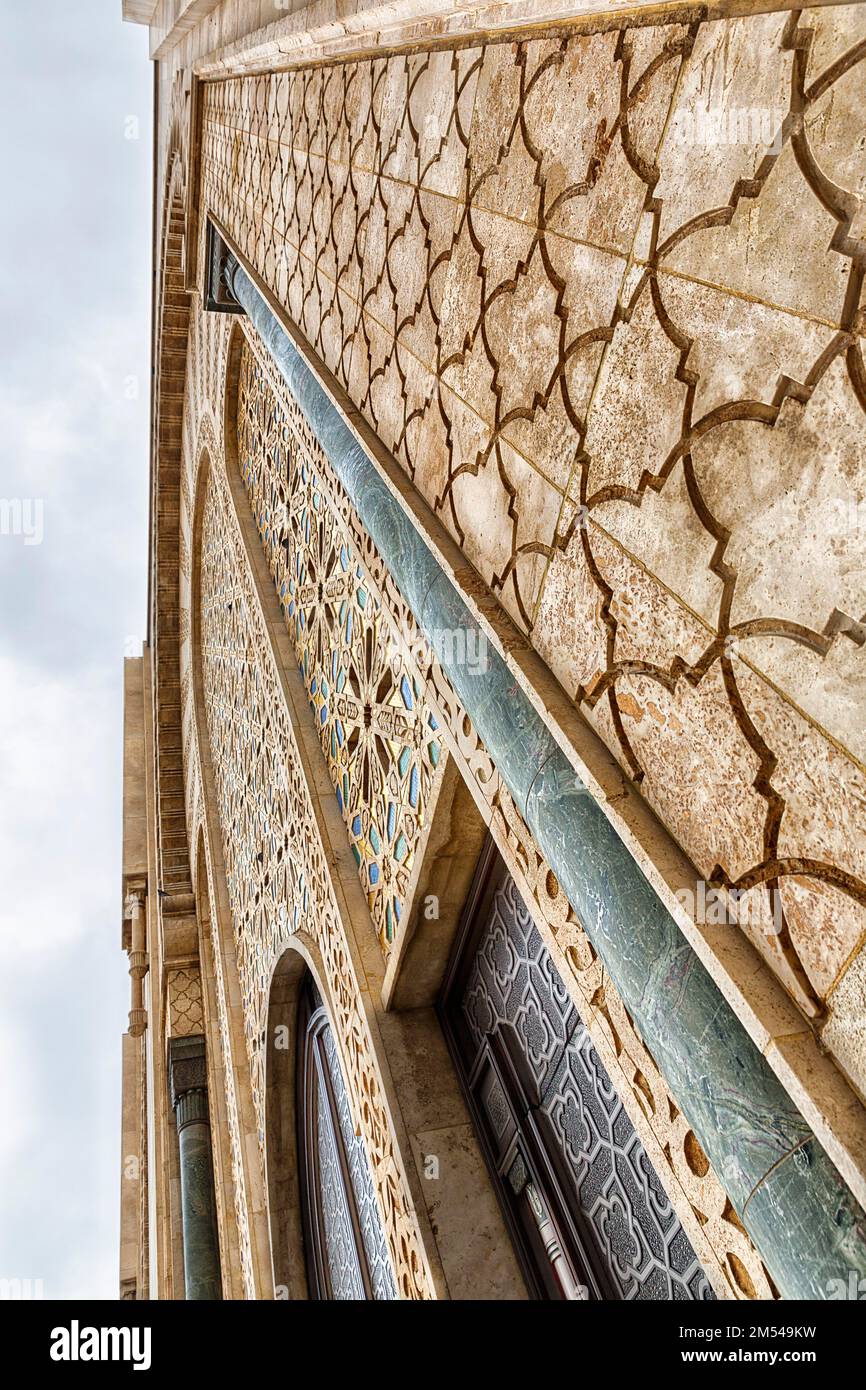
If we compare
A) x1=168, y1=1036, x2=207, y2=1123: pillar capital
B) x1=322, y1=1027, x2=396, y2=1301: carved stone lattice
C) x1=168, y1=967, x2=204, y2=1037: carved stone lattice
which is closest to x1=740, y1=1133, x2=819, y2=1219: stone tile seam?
x1=322, y1=1027, x2=396, y2=1301: carved stone lattice

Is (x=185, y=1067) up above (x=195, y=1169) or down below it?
above

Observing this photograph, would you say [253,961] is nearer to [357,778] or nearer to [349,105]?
[357,778]

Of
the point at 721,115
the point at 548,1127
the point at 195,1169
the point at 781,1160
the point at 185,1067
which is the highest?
the point at 721,115

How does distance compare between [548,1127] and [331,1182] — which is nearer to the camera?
[548,1127]

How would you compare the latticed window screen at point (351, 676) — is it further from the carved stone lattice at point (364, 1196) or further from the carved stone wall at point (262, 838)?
the carved stone lattice at point (364, 1196)

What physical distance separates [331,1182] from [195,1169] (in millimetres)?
1878

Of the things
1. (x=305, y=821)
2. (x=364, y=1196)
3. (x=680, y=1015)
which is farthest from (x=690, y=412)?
(x=364, y=1196)

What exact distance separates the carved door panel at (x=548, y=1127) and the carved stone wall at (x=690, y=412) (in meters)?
0.76

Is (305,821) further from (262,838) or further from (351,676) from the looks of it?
(262,838)

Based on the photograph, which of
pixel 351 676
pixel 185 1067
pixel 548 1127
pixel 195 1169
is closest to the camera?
pixel 548 1127

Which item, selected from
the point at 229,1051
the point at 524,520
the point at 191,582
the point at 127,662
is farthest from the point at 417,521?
the point at 127,662

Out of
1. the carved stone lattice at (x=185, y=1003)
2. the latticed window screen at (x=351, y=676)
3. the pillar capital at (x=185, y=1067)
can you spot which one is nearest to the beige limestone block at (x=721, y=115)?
the latticed window screen at (x=351, y=676)

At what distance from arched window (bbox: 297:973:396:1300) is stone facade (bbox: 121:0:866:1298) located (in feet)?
0.81

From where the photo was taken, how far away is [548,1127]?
146 centimetres
